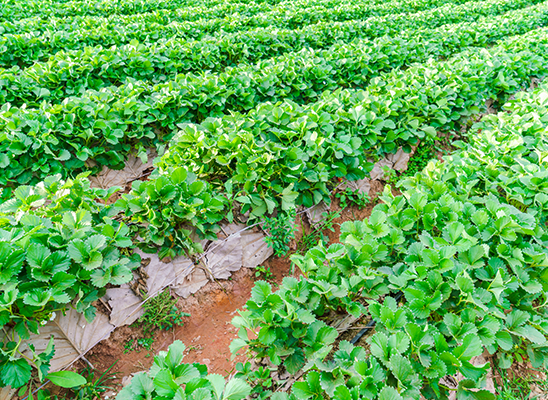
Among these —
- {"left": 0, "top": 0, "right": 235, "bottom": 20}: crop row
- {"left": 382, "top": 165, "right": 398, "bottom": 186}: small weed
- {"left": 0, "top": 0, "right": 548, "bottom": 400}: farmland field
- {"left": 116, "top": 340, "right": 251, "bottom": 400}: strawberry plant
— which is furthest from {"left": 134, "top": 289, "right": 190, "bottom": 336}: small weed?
{"left": 0, "top": 0, "right": 235, "bottom": 20}: crop row

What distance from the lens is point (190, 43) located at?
231 inches

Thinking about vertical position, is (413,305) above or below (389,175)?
above

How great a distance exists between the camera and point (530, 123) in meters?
3.31

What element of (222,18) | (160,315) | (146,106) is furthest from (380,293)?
(222,18)

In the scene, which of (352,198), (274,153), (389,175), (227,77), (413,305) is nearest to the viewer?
(413,305)

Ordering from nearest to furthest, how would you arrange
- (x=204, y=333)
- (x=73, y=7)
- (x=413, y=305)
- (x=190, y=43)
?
1. (x=413, y=305)
2. (x=204, y=333)
3. (x=190, y=43)
4. (x=73, y=7)

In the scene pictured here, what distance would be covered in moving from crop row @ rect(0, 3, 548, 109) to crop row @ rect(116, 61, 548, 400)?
2.85 meters

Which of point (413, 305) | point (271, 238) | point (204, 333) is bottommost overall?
point (204, 333)

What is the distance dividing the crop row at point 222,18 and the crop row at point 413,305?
724 cm

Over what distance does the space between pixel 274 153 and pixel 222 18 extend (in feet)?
28.6

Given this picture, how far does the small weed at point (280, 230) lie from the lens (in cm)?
289

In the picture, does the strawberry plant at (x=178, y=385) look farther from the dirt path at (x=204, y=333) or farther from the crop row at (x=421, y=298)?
the dirt path at (x=204, y=333)

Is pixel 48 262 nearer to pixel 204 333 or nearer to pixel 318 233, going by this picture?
pixel 204 333

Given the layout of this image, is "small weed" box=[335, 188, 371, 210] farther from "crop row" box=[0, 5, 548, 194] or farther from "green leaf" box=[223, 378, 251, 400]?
"green leaf" box=[223, 378, 251, 400]
